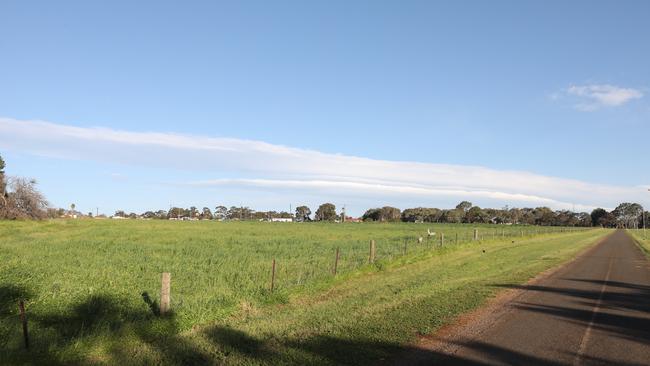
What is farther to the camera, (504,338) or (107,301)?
(107,301)

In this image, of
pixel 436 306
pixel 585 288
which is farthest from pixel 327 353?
pixel 585 288

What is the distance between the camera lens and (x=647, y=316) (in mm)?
11969

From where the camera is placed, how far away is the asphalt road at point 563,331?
812 centimetres

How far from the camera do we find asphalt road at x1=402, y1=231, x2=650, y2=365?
26.6ft

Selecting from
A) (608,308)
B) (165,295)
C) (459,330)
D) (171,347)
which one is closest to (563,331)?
(459,330)

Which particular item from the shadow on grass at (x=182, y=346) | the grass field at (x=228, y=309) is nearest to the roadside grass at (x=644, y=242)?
the grass field at (x=228, y=309)

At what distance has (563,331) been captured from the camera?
1013 centimetres

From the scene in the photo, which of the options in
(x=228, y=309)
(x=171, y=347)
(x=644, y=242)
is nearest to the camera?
(x=171, y=347)

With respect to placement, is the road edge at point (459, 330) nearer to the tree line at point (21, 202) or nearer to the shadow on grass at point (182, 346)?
the shadow on grass at point (182, 346)

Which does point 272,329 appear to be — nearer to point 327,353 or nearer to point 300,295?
point 327,353

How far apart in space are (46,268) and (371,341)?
1423 centimetres

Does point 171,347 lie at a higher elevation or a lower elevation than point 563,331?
lower

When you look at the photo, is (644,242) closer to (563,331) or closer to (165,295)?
(563,331)

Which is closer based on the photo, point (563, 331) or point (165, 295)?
point (563, 331)
